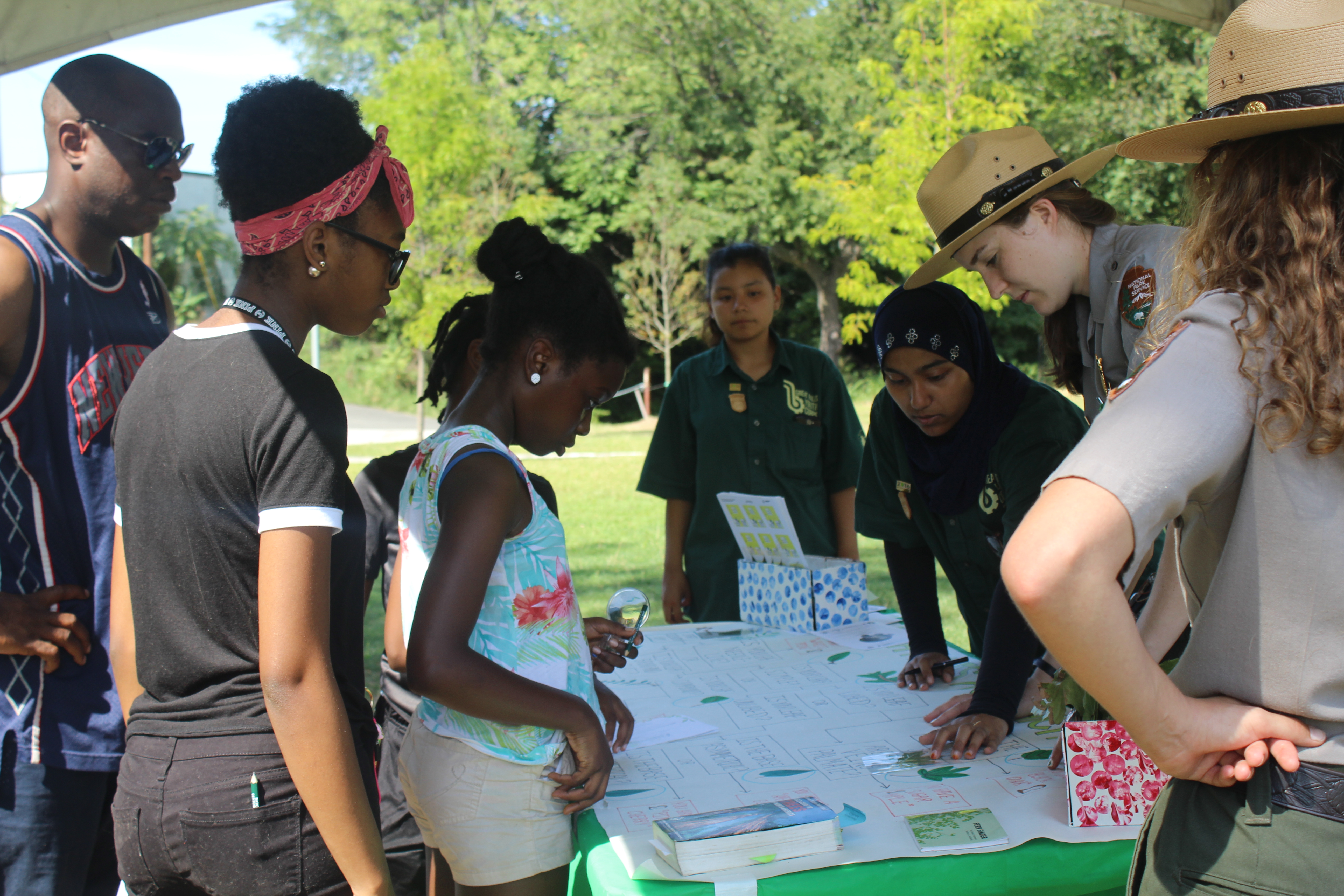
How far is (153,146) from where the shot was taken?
2.01 meters

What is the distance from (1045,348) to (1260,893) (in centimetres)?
161

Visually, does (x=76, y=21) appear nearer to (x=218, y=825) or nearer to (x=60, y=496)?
(x=60, y=496)

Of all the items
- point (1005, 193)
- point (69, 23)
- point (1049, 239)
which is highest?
point (69, 23)

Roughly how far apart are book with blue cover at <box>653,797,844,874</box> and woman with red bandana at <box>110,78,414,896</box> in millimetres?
405

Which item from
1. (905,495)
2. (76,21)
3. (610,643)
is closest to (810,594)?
(905,495)

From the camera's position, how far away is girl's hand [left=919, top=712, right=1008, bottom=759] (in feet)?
5.91

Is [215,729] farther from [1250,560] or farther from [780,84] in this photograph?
[780,84]

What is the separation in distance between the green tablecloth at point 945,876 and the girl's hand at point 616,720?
0.29m

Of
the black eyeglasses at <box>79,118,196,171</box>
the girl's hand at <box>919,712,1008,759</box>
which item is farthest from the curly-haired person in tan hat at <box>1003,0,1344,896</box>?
the black eyeglasses at <box>79,118,196,171</box>

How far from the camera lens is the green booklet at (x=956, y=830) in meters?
1.45

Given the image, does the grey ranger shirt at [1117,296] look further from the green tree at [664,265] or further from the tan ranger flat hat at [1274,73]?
the green tree at [664,265]

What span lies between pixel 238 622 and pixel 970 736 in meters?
1.28

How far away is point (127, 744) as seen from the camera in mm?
1364

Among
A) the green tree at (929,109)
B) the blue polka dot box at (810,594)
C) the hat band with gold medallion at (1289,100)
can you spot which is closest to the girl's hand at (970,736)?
the blue polka dot box at (810,594)
